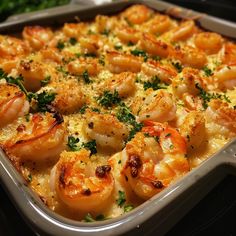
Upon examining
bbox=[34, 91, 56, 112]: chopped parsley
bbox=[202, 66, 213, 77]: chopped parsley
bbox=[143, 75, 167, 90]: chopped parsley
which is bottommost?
bbox=[202, 66, 213, 77]: chopped parsley

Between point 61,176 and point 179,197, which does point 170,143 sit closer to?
point 179,197

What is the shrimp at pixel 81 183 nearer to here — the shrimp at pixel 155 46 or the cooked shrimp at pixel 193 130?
the cooked shrimp at pixel 193 130

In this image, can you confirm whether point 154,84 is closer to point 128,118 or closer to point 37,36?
point 128,118

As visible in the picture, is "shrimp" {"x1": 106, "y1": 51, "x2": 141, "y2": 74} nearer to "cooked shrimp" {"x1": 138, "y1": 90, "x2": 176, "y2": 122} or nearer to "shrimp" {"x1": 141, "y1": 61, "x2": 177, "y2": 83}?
"shrimp" {"x1": 141, "y1": 61, "x2": 177, "y2": 83}

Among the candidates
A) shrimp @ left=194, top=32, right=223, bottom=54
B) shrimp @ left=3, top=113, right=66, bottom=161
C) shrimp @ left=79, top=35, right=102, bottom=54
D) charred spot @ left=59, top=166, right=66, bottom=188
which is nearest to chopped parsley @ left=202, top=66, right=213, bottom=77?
shrimp @ left=194, top=32, right=223, bottom=54

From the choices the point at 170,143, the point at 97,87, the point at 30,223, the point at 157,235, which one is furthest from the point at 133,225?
the point at 97,87
